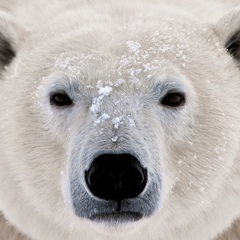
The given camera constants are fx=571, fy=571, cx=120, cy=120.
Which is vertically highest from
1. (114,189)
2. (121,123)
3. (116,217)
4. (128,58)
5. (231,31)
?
(231,31)

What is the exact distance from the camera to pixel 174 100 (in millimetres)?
2727

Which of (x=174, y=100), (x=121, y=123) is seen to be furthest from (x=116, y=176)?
(x=174, y=100)

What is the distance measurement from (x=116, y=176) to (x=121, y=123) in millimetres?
245

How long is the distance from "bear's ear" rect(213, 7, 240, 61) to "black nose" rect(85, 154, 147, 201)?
3.18 ft

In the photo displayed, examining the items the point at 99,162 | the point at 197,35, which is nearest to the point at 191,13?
the point at 197,35

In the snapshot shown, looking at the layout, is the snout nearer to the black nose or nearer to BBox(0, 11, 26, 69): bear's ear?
the black nose

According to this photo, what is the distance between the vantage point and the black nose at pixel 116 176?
2.36 metres

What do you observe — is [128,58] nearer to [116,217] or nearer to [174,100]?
[174,100]

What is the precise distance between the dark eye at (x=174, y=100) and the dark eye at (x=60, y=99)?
455 mm

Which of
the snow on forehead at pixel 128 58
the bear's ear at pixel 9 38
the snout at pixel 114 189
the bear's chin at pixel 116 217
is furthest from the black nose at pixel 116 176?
the bear's ear at pixel 9 38

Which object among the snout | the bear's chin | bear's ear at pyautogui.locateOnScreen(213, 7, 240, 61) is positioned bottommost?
the bear's chin

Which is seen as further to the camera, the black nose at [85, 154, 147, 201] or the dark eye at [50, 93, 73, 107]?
the dark eye at [50, 93, 73, 107]

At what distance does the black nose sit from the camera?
2.36m

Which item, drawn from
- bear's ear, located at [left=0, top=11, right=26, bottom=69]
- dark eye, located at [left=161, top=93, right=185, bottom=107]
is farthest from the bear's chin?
bear's ear, located at [left=0, top=11, right=26, bottom=69]
